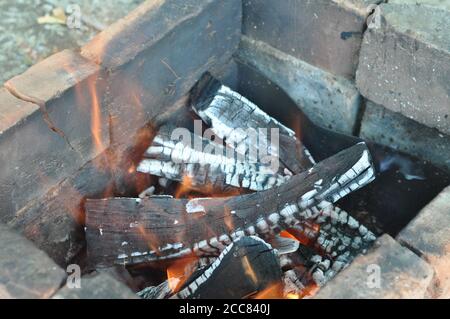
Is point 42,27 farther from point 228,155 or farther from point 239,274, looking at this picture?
point 239,274

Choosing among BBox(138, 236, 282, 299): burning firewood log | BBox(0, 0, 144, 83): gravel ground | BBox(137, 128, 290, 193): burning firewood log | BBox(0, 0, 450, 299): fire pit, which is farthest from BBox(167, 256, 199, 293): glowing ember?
BBox(0, 0, 144, 83): gravel ground

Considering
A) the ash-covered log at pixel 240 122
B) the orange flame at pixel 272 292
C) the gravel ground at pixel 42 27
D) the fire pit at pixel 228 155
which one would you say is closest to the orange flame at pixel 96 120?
the fire pit at pixel 228 155

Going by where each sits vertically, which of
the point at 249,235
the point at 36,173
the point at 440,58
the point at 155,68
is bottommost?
the point at 249,235

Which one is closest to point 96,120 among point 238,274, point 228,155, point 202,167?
point 202,167

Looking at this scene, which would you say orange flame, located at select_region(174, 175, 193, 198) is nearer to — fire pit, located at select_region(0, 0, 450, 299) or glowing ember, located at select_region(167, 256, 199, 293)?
fire pit, located at select_region(0, 0, 450, 299)

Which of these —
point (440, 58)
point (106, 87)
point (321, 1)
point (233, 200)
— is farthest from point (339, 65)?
point (106, 87)
